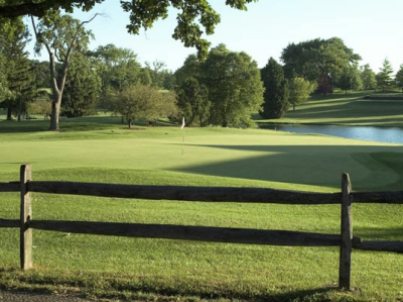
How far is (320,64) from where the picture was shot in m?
172

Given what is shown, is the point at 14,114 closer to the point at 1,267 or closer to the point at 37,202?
the point at 37,202

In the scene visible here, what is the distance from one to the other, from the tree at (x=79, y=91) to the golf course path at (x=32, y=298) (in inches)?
2830

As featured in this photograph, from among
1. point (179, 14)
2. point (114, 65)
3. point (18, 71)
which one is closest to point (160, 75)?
point (114, 65)

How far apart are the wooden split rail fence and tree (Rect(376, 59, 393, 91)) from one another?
16073 cm

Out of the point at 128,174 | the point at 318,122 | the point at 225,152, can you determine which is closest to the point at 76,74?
the point at 318,122

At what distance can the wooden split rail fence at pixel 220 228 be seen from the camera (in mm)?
6438

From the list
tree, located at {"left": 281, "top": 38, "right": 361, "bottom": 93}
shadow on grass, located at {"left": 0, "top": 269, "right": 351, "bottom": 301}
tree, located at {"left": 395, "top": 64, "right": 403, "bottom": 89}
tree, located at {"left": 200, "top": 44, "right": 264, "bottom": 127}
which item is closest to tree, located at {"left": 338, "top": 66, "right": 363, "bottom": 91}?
tree, located at {"left": 281, "top": 38, "right": 361, "bottom": 93}

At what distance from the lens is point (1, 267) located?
7.23 metres

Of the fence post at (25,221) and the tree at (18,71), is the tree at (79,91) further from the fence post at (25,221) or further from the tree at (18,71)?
the fence post at (25,221)

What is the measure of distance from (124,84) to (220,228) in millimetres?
92053

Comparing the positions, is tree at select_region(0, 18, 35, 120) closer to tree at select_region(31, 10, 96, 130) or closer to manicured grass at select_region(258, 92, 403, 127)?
tree at select_region(31, 10, 96, 130)

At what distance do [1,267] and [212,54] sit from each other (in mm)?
75451

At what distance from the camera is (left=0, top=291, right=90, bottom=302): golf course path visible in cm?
598

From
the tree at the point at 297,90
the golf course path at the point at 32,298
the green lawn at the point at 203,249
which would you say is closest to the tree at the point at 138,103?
the green lawn at the point at 203,249
